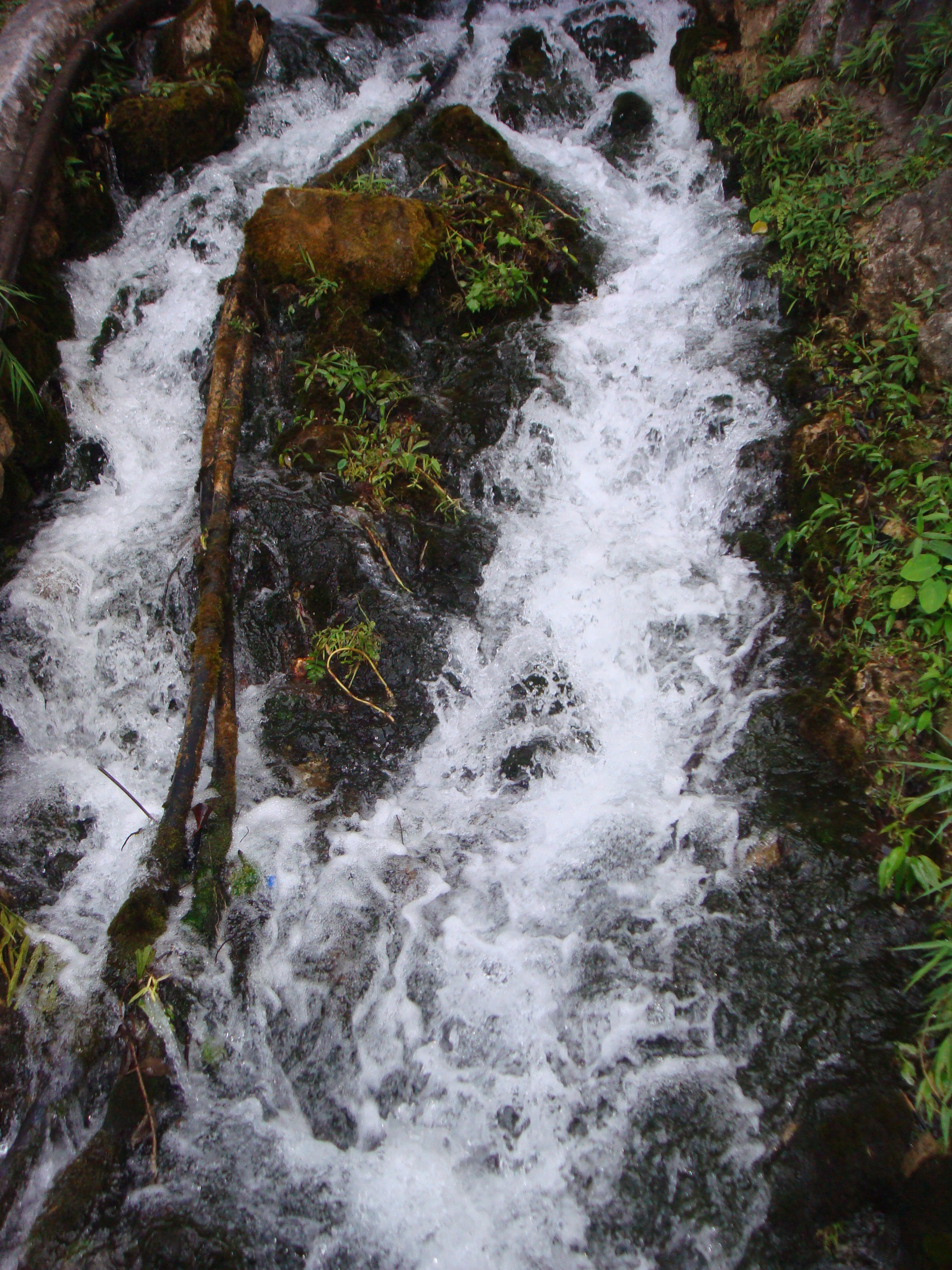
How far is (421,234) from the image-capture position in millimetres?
6070

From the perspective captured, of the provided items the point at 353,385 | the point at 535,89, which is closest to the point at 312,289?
the point at 353,385

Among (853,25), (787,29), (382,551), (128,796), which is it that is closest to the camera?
(128,796)

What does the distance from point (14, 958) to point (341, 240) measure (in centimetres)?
581

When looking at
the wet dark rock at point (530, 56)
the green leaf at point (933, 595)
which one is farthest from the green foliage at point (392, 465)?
the wet dark rock at point (530, 56)

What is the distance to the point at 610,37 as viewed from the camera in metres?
9.70

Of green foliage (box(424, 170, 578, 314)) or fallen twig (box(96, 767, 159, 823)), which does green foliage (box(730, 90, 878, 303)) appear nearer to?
green foliage (box(424, 170, 578, 314))

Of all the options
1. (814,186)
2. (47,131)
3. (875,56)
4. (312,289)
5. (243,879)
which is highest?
(875,56)

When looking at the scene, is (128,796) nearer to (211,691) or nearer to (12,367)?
(211,691)

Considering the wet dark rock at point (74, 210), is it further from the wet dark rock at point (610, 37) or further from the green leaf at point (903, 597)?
the green leaf at point (903, 597)

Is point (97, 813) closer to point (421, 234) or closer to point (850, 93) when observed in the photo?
point (421, 234)

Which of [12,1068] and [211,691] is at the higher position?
[211,691]

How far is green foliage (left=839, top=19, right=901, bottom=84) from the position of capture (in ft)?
18.0

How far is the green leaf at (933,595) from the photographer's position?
334 centimetres

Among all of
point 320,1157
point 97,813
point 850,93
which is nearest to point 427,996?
point 320,1157
